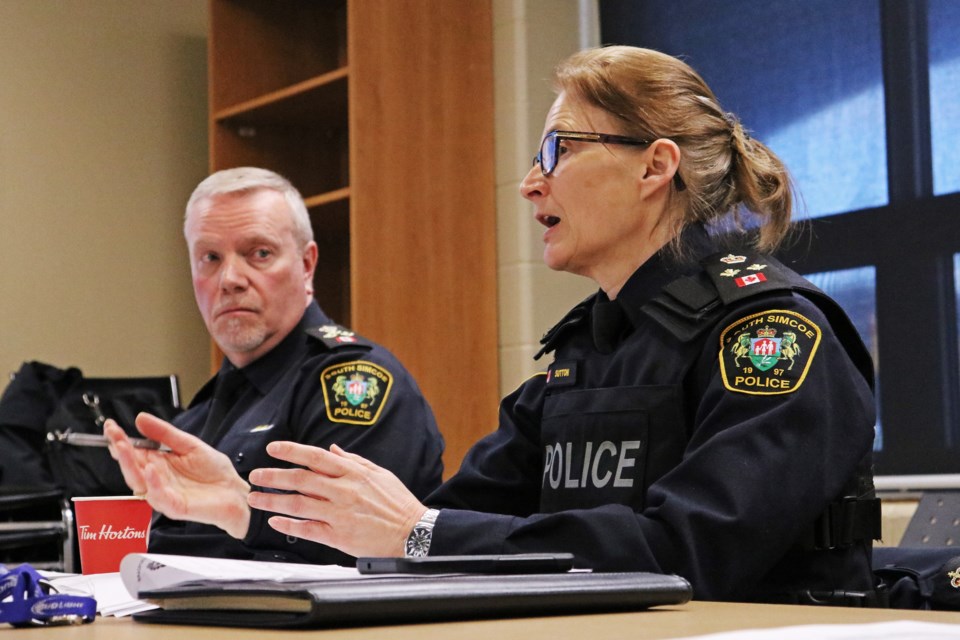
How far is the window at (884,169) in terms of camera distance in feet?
9.02

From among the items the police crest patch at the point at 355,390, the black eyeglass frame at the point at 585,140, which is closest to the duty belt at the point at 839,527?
the black eyeglass frame at the point at 585,140

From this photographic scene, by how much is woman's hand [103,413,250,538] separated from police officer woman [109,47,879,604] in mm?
A: 43

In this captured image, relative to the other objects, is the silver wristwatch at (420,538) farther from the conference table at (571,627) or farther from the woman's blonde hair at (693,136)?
the woman's blonde hair at (693,136)

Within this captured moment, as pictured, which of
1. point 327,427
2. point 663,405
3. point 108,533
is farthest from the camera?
point 327,427

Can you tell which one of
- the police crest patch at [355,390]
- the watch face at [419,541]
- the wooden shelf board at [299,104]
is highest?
the wooden shelf board at [299,104]

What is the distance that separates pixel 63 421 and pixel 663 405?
→ 2.28m

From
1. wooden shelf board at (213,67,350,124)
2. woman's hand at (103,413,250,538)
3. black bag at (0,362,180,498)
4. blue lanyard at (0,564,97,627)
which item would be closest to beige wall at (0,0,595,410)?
wooden shelf board at (213,67,350,124)

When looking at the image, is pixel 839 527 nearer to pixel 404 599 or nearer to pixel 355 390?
pixel 404 599

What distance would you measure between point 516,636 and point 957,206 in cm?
230

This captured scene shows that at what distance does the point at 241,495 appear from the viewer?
198 cm

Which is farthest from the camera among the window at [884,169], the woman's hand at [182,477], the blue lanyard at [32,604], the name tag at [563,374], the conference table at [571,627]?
the window at [884,169]

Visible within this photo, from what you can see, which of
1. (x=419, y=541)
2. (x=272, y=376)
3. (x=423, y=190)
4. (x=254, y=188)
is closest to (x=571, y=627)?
(x=419, y=541)

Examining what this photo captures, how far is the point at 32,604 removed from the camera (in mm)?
916

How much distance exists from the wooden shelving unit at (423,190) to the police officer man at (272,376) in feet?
2.34
